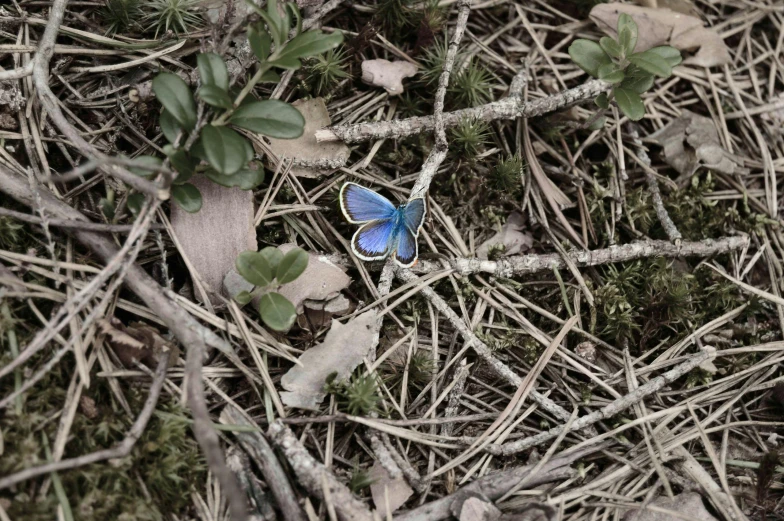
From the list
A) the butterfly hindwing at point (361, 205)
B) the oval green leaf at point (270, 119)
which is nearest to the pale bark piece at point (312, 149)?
the butterfly hindwing at point (361, 205)

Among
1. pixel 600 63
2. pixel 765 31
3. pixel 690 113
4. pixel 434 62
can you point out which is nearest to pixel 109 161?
pixel 434 62

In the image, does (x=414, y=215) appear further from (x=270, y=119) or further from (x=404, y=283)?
(x=270, y=119)

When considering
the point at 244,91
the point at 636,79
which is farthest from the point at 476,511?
the point at 636,79

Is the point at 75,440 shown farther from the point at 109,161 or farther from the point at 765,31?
the point at 765,31

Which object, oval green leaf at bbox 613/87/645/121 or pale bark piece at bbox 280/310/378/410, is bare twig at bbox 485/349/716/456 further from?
oval green leaf at bbox 613/87/645/121

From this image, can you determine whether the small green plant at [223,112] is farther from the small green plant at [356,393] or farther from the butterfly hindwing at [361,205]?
the small green plant at [356,393]

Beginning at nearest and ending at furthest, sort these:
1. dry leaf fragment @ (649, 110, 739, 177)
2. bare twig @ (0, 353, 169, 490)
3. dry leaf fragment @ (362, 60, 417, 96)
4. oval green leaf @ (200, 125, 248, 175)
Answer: bare twig @ (0, 353, 169, 490)
oval green leaf @ (200, 125, 248, 175)
dry leaf fragment @ (362, 60, 417, 96)
dry leaf fragment @ (649, 110, 739, 177)

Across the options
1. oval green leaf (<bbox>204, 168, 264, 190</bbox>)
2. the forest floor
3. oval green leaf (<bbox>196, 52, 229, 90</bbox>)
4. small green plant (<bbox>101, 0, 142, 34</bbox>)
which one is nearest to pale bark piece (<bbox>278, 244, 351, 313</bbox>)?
the forest floor
